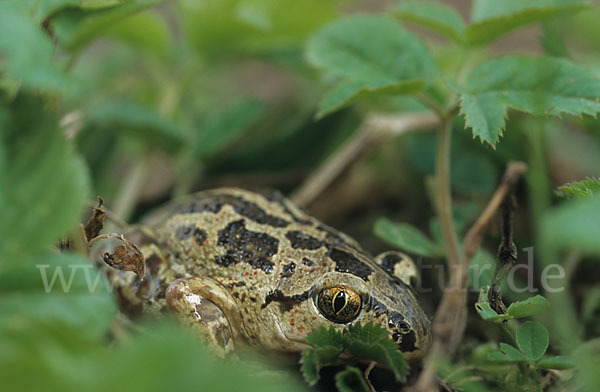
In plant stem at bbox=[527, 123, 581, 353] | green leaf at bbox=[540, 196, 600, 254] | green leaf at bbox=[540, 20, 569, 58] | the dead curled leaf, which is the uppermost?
green leaf at bbox=[540, 20, 569, 58]

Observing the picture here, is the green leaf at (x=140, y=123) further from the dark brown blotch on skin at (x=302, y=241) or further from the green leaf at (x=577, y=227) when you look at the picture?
the green leaf at (x=577, y=227)

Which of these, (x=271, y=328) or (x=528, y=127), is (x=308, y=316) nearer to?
(x=271, y=328)

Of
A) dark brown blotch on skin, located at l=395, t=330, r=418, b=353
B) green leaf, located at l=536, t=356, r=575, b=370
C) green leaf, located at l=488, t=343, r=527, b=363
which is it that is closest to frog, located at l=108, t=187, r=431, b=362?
dark brown blotch on skin, located at l=395, t=330, r=418, b=353

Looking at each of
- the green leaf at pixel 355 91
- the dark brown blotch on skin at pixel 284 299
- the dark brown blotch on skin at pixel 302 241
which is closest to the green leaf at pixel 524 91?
the green leaf at pixel 355 91

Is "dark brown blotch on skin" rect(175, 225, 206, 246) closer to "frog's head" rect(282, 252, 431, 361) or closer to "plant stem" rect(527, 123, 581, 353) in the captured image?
"frog's head" rect(282, 252, 431, 361)

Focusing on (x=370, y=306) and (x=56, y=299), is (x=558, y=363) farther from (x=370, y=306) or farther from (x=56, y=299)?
(x=56, y=299)

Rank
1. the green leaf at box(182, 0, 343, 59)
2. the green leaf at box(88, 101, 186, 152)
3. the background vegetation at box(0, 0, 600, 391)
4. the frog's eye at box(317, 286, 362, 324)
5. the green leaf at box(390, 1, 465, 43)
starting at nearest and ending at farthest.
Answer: the background vegetation at box(0, 0, 600, 391) < the frog's eye at box(317, 286, 362, 324) < the green leaf at box(390, 1, 465, 43) < the green leaf at box(88, 101, 186, 152) < the green leaf at box(182, 0, 343, 59)

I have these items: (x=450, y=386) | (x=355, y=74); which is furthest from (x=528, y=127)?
(x=450, y=386)
